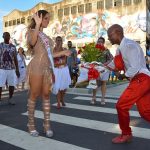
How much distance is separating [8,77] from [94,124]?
350 centimetres

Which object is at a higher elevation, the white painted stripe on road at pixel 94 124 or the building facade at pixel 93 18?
the building facade at pixel 93 18

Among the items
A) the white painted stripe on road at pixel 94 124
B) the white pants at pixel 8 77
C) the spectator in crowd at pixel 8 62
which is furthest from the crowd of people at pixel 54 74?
the white pants at pixel 8 77

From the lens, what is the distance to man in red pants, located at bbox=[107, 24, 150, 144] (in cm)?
517

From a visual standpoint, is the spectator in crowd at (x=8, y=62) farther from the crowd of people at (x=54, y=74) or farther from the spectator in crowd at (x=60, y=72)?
the crowd of people at (x=54, y=74)

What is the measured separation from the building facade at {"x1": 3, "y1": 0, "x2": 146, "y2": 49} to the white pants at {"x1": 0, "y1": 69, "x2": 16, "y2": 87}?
1541 inches

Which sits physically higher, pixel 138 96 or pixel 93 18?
pixel 93 18

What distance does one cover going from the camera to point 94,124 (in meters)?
7.07

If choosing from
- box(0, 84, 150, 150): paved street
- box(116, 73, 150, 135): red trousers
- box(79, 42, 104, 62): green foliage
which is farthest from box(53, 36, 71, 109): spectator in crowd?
box(116, 73, 150, 135): red trousers

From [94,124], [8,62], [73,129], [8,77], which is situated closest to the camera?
[73,129]

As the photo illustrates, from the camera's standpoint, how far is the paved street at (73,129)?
5512 millimetres

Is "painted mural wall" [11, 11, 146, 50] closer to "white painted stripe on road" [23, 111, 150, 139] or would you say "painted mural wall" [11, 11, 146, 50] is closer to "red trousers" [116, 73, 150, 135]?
"white painted stripe on road" [23, 111, 150, 139]

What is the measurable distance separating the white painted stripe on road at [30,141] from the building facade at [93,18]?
42.5 meters

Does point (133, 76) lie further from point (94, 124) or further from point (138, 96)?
point (94, 124)

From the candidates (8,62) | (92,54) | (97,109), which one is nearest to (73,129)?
(97,109)
